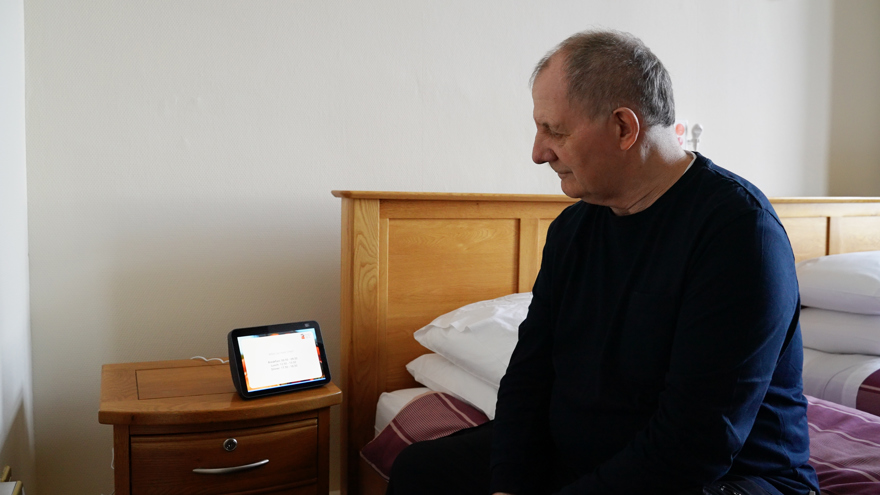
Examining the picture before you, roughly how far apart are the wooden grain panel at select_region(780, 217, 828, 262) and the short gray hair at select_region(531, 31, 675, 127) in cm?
162

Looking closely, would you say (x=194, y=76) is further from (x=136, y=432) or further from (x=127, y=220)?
(x=136, y=432)

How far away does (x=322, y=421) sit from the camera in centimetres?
143

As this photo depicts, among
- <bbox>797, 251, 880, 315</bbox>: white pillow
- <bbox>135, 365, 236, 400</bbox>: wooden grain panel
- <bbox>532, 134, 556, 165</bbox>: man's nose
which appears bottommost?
<bbox>135, 365, 236, 400</bbox>: wooden grain panel

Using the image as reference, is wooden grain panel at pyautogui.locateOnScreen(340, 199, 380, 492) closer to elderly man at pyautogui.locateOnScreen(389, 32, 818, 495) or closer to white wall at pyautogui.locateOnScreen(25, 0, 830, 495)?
white wall at pyautogui.locateOnScreen(25, 0, 830, 495)

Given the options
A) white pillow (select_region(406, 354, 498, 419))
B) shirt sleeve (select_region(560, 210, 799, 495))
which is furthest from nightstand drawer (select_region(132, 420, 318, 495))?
shirt sleeve (select_region(560, 210, 799, 495))

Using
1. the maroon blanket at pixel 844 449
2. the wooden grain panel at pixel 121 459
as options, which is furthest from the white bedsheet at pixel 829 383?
the wooden grain panel at pixel 121 459

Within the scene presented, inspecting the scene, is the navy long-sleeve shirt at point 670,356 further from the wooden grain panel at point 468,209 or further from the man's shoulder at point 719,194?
the wooden grain panel at point 468,209

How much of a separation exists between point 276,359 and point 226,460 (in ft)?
0.75

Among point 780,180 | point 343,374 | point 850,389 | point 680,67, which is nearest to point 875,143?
point 780,180

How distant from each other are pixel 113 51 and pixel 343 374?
102cm

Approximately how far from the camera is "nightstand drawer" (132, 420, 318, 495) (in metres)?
1.28

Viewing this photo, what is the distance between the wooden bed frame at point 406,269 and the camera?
1.69 m

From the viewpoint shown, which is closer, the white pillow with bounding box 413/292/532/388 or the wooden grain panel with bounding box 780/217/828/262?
the white pillow with bounding box 413/292/532/388

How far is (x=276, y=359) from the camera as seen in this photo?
1441 mm
